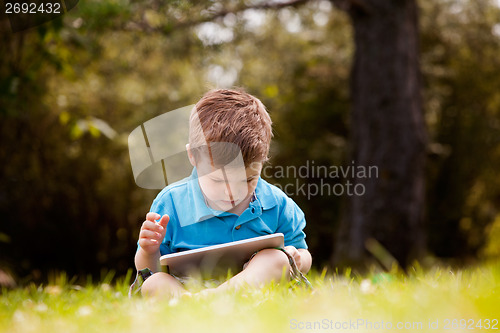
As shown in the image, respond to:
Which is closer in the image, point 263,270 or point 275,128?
point 263,270

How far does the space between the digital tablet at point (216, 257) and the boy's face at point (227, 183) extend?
272mm

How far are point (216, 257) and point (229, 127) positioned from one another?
0.61 metres

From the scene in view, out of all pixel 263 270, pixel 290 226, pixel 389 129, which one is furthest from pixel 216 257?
pixel 389 129

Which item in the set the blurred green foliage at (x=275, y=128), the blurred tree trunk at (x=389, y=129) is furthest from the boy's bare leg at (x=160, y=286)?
the blurred green foliage at (x=275, y=128)

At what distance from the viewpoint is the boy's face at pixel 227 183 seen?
2375 mm

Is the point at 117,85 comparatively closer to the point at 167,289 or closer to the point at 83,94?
the point at 83,94

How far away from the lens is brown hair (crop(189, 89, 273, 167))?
239 centimetres

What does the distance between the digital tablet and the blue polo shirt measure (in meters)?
0.14

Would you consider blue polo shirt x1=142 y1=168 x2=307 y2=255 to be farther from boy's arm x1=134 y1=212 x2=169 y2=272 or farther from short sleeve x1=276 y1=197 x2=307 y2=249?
boy's arm x1=134 y1=212 x2=169 y2=272

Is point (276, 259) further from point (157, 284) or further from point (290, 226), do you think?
point (157, 284)

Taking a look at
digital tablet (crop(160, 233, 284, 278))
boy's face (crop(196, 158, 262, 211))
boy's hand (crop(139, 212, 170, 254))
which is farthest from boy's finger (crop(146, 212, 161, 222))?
boy's face (crop(196, 158, 262, 211))

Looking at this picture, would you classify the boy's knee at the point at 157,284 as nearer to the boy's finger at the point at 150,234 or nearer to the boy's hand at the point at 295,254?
the boy's finger at the point at 150,234

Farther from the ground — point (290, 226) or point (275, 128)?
point (275, 128)

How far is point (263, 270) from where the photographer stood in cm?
223
